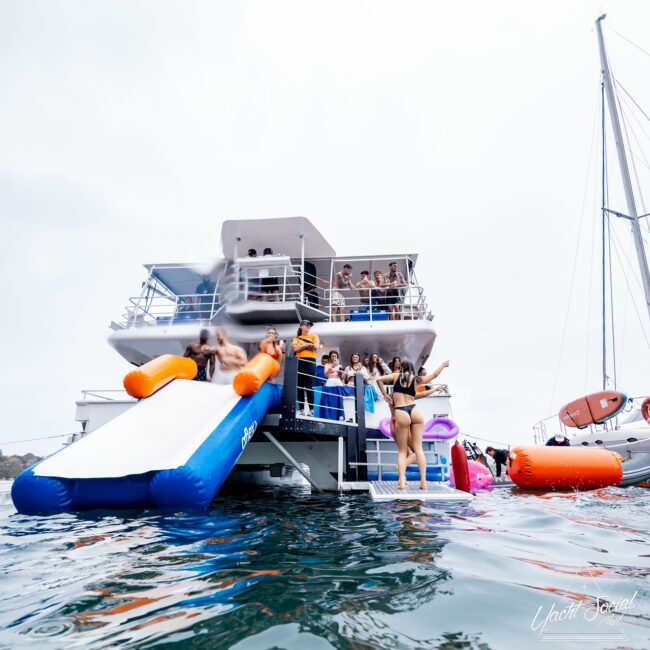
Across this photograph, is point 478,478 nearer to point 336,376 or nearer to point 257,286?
point 336,376

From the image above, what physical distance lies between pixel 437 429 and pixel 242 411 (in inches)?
A: 153

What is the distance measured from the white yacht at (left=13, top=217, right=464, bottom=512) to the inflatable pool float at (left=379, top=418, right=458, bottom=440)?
0.05 m

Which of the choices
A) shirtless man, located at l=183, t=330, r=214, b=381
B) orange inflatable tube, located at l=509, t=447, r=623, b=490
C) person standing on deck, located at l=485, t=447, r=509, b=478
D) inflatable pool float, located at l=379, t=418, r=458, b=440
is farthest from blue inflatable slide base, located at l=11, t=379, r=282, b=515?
person standing on deck, located at l=485, t=447, r=509, b=478

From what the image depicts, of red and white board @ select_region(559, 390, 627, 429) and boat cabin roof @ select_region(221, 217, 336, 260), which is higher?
boat cabin roof @ select_region(221, 217, 336, 260)

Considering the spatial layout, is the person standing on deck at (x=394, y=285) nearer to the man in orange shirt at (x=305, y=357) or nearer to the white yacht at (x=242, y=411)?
the white yacht at (x=242, y=411)

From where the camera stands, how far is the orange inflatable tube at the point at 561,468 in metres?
7.30

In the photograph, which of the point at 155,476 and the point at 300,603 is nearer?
the point at 300,603

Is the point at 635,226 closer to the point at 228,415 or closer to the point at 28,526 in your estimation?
the point at 228,415

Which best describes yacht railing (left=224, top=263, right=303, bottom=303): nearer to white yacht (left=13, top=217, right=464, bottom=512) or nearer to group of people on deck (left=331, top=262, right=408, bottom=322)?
white yacht (left=13, top=217, right=464, bottom=512)

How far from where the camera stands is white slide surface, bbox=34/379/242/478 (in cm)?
445

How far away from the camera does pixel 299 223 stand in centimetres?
1175

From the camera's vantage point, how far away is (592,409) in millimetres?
13195

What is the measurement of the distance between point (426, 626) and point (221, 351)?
24.2 feet

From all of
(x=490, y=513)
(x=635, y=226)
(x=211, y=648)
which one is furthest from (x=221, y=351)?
(x=635, y=226)
